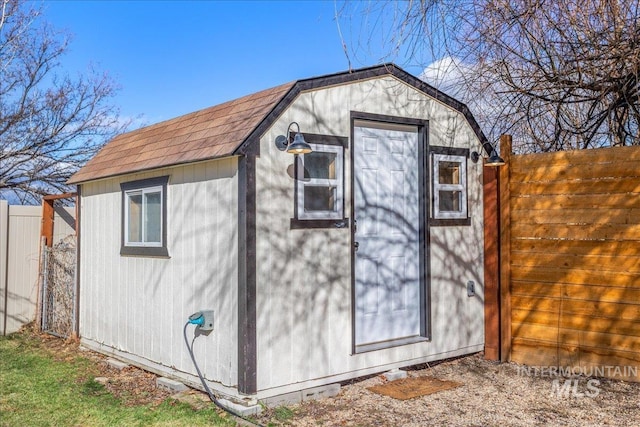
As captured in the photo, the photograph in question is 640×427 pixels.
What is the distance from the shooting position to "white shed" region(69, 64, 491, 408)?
4.51 m

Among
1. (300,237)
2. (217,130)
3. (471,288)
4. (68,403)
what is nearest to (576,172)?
(471,288)

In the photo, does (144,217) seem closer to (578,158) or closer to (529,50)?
(578,158)

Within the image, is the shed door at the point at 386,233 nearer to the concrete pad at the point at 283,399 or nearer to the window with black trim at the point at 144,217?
the concrete pad at the point at 283,399

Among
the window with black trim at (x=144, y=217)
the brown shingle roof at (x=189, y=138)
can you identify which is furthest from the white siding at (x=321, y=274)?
the window with black trim at (x=144, y=217)

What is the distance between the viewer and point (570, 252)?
524 centimetres

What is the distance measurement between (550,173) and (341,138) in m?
2.12

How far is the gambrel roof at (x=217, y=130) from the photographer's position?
4.55 m

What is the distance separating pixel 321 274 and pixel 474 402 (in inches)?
65.1

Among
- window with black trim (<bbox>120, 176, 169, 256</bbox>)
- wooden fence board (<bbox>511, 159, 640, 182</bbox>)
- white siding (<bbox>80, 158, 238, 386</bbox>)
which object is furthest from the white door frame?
window with black trim (<bbox>120, 176, 169, 256</bbox>)

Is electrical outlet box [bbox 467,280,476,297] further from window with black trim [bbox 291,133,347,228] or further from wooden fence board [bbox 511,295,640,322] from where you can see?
window with black trim [bbox 291,133,347,228]

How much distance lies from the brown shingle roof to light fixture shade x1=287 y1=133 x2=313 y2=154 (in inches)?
13.7

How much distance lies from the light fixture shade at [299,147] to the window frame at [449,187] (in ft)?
6.13

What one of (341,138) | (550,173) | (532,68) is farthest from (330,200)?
(532,68)

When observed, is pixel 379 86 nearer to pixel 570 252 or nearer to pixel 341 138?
pixel 341 138
